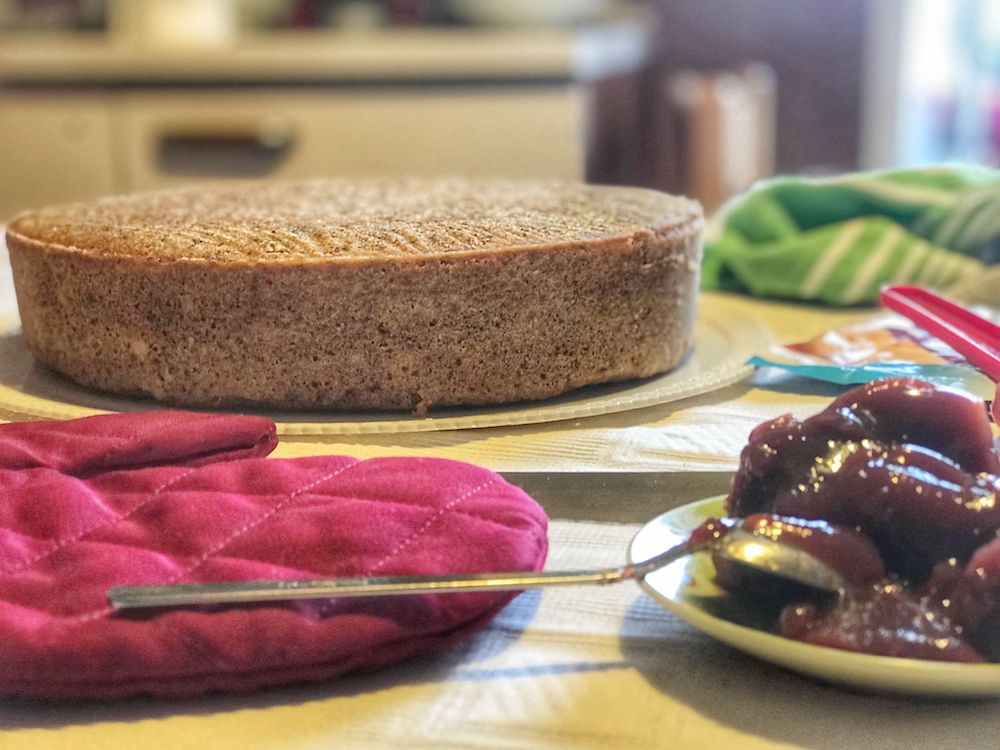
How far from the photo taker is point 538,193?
114 cm

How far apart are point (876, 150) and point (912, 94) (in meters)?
0.25

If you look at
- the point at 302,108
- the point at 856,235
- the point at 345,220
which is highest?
the point at 345,220

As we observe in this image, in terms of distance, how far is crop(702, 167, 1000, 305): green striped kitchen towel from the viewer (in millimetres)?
1350

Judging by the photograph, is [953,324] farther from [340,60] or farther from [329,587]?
[340,60]

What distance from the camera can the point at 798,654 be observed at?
1.61ft

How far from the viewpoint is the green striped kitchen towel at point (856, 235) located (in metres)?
1.35

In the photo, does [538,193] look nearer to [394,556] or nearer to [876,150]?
[394,556]

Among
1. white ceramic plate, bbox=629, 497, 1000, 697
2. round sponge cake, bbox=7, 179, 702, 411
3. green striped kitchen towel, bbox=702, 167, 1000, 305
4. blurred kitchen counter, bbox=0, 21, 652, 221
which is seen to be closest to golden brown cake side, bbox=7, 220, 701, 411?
round sponge cake, bbox=7, 179, 702, 411

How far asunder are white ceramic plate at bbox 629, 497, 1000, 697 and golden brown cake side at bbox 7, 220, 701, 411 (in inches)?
12.6

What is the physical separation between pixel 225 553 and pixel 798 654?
27 centimetres

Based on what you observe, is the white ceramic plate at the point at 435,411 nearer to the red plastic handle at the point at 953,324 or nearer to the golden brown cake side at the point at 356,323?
the golden brown cake side at the point at 356,323

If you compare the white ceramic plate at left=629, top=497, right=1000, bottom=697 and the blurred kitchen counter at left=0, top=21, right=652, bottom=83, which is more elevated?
the white ceramic plate at left=629, top=497, right=1000, bottom=697

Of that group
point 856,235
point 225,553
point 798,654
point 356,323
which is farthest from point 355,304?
point 856,235

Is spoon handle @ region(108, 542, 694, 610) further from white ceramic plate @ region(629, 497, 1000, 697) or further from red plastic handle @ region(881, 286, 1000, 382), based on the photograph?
red plastic handle @ region(881, 286, 1000, 382)
